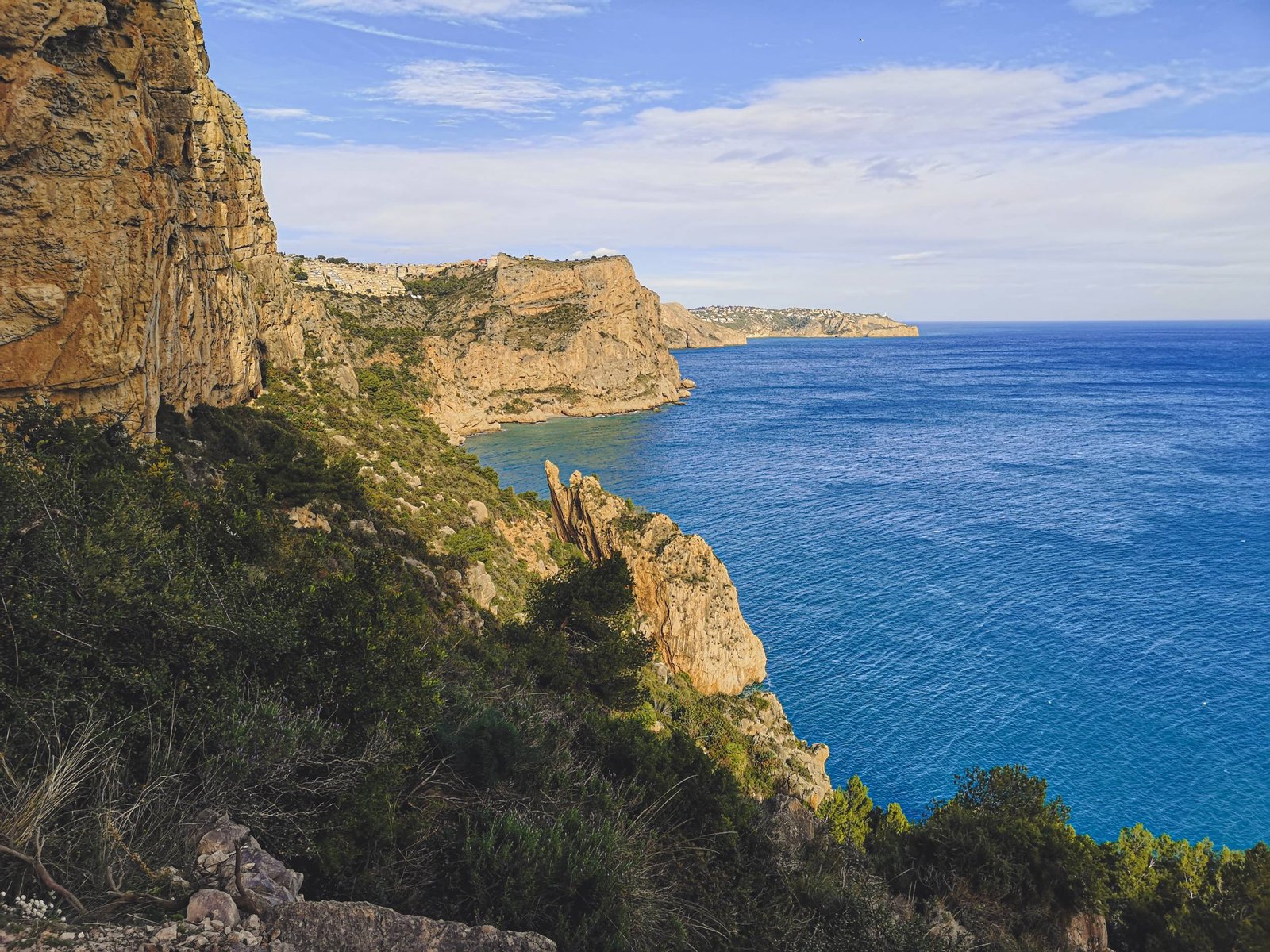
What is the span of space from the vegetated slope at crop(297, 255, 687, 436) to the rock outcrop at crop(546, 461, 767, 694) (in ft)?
190

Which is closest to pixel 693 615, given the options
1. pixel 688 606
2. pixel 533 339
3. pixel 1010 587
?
pixel 688 606

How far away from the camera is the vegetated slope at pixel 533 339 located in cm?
9069

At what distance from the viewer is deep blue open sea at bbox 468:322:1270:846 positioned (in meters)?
24.8

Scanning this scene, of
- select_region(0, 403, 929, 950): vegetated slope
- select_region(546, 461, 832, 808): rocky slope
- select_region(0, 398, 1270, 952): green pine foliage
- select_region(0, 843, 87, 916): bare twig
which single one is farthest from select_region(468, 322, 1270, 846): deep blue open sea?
select_region(0, 843, 87, 916): bare twig

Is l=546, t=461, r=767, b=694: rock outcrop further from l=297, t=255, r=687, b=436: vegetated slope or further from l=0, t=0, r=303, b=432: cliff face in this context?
l=297, t=255, r=687, b=436: vegetated slope

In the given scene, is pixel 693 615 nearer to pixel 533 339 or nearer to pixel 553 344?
pixel 553 344

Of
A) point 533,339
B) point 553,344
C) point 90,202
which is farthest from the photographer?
point 533,339

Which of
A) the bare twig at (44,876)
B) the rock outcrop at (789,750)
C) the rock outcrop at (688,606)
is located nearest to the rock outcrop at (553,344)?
the rock outcrop at (688,606)

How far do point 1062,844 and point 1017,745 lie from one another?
46.5ft

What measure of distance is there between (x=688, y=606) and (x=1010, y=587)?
19867 mm

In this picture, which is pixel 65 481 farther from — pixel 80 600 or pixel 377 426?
pixel 377 426

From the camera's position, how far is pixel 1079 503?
4988cm

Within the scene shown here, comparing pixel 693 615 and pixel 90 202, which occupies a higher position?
pixel 90 202

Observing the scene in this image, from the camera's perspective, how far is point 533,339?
10856 cm
